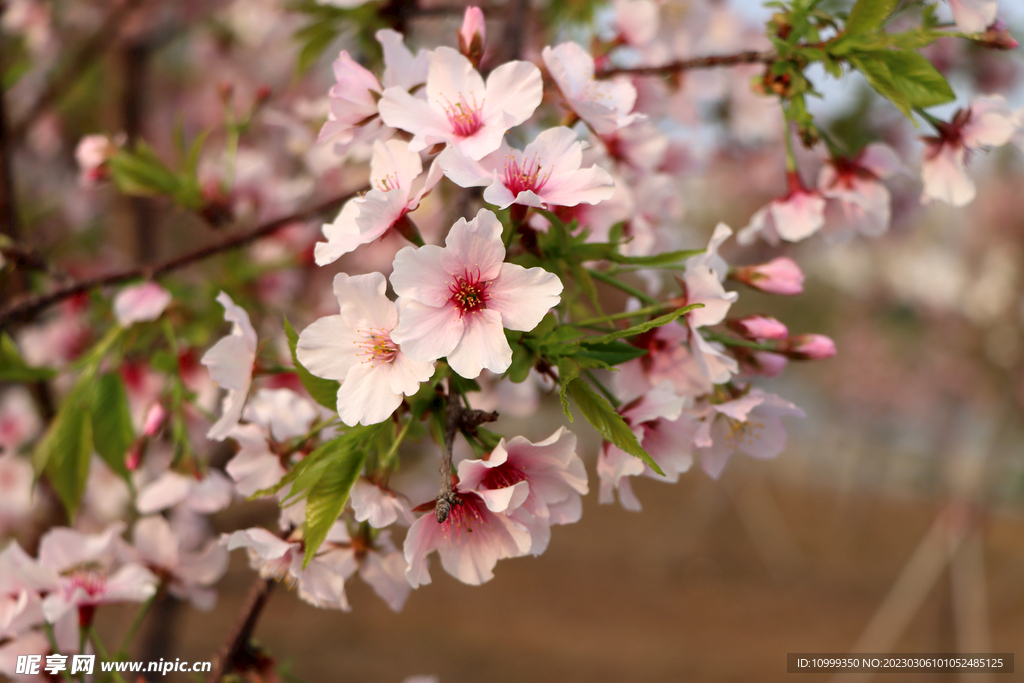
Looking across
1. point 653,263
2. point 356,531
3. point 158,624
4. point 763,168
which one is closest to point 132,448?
point 356,531

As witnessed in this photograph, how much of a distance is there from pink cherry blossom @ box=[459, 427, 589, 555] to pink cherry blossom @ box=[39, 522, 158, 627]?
63 centimetres

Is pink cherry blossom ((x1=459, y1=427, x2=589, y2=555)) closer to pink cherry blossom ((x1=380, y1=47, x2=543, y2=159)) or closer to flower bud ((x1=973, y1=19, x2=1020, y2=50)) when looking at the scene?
pink cherry blossom ((x1=380, y1=47, x2=543, y2=159))

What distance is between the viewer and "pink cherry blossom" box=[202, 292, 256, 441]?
30.3 inches

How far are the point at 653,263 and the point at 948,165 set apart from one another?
0.48m

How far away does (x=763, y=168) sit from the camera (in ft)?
10.7

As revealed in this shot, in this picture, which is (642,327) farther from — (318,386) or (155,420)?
(155,420)

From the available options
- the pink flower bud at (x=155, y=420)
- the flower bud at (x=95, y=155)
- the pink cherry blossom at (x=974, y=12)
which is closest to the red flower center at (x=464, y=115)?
the pink cherry blossom at (x=974, y=12)

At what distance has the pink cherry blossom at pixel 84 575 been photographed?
3.10ft

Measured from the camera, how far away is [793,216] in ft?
3.10

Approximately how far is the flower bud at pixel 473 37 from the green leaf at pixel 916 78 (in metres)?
0.47

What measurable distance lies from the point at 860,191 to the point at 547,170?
1.80ft

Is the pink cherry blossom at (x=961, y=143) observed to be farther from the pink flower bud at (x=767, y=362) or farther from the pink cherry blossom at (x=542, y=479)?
the pink cherry blossom at (x=542, y=479)

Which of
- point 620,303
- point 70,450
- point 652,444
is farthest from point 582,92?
point 620,303

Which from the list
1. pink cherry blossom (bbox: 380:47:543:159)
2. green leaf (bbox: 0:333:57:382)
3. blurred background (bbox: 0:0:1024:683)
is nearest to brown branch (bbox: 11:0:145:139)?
blurred background (bbox: 0:0:1024:683)
